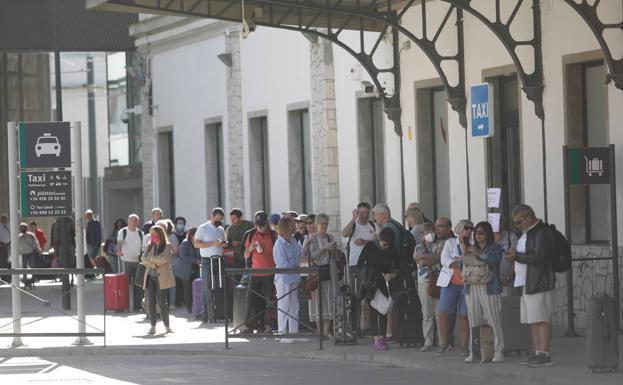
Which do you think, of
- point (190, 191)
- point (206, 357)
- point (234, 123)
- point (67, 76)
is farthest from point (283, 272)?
point (67, 76)

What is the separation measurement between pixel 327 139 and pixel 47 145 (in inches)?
309

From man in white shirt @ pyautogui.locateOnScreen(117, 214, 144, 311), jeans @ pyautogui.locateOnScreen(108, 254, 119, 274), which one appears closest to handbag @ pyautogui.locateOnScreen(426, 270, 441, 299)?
man in white shirt @ pyautogui.locateOnScreen(117, 214, 144, 311)

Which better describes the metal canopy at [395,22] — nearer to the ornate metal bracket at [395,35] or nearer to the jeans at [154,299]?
the ornate metal bracket at [395,35]

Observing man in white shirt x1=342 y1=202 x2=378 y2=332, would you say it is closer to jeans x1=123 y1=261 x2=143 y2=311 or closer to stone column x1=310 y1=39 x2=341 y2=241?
stone column x1=310 y1=39 x2=341 y2=241

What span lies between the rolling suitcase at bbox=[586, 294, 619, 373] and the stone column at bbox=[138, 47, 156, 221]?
2390cm

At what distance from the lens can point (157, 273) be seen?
24.1 meters

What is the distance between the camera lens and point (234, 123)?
113 ft

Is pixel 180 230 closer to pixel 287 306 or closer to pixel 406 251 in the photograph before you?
pixel 287 306

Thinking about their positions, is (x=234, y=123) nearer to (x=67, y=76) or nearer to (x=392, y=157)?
(x=392, y=157)

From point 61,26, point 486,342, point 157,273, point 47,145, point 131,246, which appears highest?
point 61,26

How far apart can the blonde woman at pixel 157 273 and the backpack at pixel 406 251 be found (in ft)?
15.8

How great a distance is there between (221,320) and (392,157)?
156 inches

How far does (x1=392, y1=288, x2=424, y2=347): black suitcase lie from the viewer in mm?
20125

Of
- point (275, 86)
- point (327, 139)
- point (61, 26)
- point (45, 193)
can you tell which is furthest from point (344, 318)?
point (61, 26)
